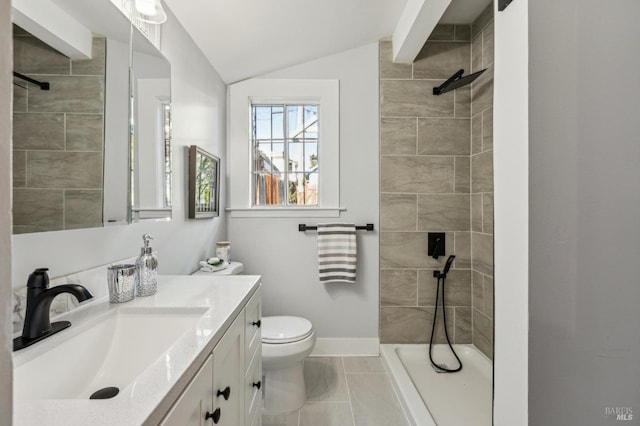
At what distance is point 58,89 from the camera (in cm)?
82

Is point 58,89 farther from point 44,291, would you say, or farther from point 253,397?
point 253,397

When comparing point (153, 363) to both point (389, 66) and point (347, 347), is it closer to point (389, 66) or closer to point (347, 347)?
point (347, 347)

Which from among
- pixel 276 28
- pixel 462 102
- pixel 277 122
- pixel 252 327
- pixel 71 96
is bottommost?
pixel 252 327

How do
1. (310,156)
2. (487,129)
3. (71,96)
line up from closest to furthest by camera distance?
(71,96)
(487,129)
(310,156)

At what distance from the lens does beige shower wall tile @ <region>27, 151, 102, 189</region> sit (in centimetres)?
77

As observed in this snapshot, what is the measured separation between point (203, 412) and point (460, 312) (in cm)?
211

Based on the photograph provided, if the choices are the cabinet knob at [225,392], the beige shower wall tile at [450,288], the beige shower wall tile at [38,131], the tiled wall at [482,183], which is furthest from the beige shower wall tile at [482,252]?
the beige shower wall tile at [38,131]

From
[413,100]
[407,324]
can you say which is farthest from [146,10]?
[407,324]

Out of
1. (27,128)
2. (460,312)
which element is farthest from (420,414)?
(27,128)

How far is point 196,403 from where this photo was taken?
68 centimetres

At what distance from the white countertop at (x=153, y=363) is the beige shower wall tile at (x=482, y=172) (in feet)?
5.72

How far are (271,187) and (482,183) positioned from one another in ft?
5.17

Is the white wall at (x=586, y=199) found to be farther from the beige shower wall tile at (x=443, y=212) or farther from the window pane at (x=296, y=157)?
the window pane at (x=296, y=157)

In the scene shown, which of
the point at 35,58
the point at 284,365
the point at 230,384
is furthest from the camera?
the point at 284,365
